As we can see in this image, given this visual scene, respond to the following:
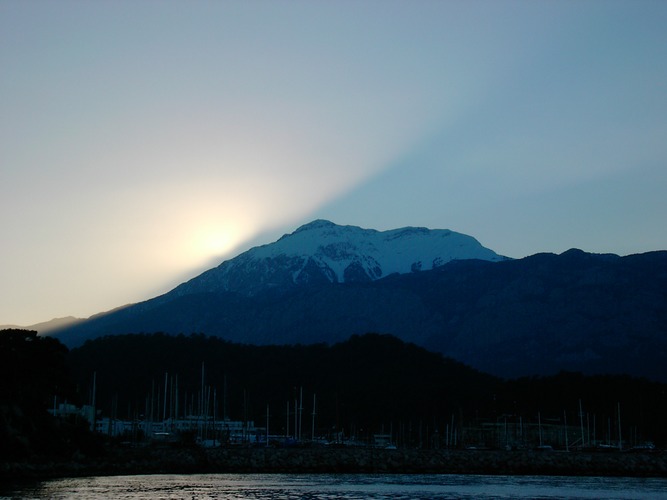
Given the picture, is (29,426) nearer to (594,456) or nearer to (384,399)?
(594,456)

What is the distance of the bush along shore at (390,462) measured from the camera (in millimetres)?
102688

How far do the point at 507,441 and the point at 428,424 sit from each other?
91.8 feet

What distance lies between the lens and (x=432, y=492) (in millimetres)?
75312

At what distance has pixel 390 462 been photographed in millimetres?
105875

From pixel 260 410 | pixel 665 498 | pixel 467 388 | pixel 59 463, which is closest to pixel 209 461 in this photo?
pixel 59 463

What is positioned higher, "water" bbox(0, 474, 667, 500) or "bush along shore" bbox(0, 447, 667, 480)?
"bush along shore" bbox(0, 447, 667, 480)

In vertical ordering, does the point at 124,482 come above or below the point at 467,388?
below

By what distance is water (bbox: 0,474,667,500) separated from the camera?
7019 cm

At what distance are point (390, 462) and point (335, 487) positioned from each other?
88.1 ft

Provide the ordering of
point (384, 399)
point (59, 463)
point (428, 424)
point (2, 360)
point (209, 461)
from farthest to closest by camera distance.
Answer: point (384, 399)
point (428, 424)
point (209, 461)
point (2, 360)
point (59, 463)

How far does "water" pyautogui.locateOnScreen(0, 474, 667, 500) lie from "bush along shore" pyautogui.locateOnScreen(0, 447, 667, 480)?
5484mm

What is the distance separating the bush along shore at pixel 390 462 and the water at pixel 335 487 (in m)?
5.48

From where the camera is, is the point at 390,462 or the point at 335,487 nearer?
the point at 335,487

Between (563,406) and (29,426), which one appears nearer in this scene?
(29,426)
